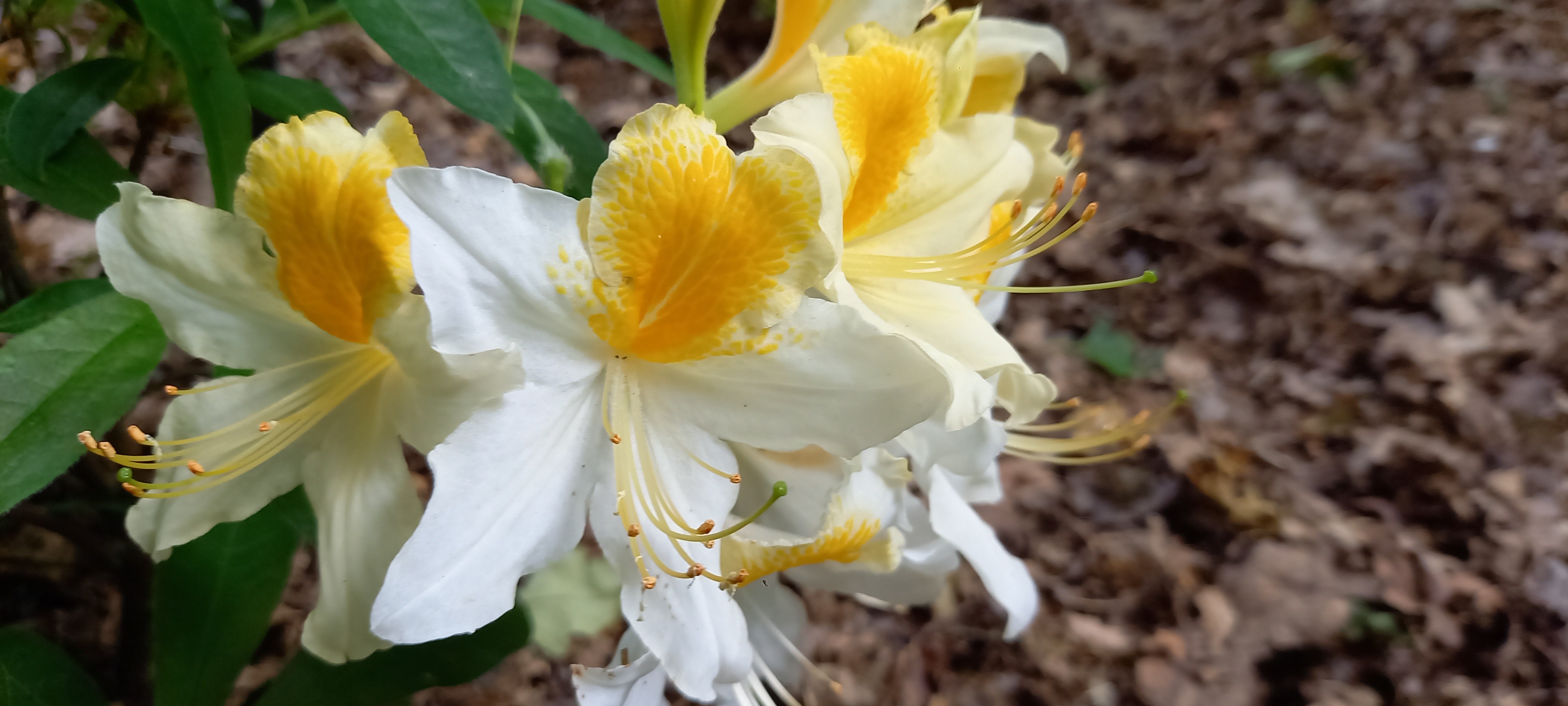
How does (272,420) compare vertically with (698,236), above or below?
below

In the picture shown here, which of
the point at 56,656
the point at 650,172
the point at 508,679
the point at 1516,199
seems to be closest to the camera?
the point at 650,172

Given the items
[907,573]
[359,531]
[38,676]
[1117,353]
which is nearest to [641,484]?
[359,531]

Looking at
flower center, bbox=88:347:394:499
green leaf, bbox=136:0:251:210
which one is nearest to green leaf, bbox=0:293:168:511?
flower center, bbox=88:347:394:499

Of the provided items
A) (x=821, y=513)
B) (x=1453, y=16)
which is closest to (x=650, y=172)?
(x=821, y=513)

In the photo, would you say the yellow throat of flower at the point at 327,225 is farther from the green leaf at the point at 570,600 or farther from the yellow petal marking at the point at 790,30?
the green leaf at the point at 570,600

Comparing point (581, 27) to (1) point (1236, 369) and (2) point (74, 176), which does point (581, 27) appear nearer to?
(2) point (74, 176)

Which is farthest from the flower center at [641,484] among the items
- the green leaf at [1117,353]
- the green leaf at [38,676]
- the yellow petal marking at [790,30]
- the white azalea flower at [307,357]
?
the green leaf at [1117,353]

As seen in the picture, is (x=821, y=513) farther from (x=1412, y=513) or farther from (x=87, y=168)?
(x=1412, y=513)
